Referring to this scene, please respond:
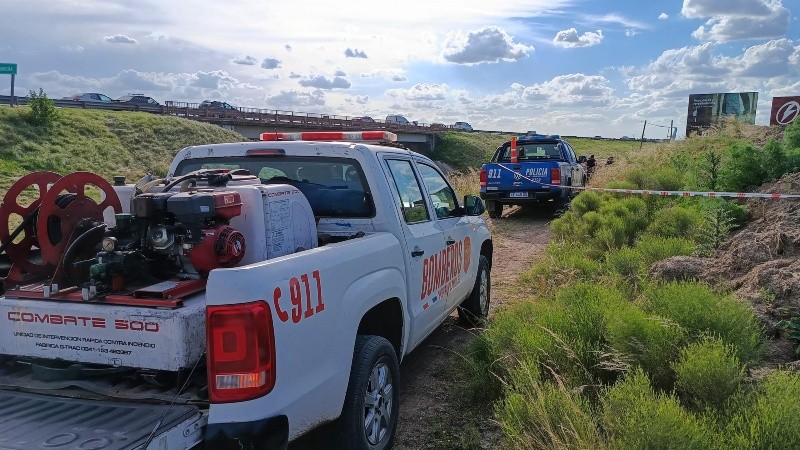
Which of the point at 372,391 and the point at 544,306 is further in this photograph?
A: the point at 544,306

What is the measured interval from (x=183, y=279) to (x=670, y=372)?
114 inches

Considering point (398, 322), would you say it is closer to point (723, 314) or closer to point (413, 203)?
point (413, 203)

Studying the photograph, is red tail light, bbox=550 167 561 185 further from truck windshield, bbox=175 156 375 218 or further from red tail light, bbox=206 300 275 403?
red tail light, bbox=206 300 275 403

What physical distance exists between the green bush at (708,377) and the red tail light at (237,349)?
2.31m

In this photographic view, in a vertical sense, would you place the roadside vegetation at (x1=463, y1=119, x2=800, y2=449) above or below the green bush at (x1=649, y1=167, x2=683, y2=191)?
below

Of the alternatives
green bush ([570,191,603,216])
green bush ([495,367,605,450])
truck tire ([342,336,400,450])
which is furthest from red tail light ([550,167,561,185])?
truck tire ([342,336,400,450])

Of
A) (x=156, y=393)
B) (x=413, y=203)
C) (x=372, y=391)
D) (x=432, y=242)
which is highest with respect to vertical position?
(x=413, y=203)

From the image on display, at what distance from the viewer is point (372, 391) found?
366cm

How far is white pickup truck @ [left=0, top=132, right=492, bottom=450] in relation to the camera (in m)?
2.60

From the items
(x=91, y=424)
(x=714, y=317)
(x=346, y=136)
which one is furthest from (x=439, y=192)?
(x=91, y=424)

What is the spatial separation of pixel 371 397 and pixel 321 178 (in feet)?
5.59

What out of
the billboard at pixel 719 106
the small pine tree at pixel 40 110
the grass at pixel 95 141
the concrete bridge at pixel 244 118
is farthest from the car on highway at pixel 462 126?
the small pine tree at pixel 40 110

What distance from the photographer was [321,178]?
4.62 meters

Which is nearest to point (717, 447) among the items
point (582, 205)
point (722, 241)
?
point (722, 241)
